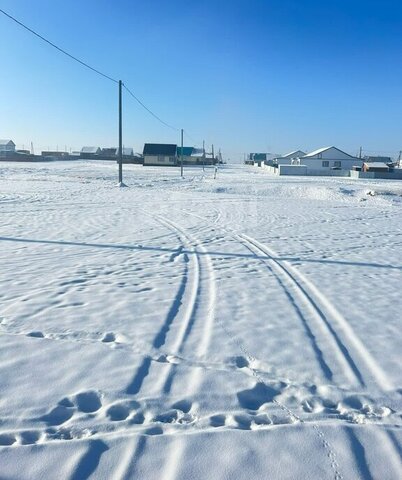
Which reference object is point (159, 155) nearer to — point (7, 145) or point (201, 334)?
point (7, 145)

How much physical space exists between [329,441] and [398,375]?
53.0 inches

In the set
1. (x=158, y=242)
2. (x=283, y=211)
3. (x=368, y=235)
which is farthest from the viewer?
(x=283, y=211)

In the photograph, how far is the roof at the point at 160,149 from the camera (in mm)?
80312

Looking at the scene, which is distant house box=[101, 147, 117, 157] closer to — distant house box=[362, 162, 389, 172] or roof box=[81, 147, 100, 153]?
roof box=[81, 147, 100, 153]

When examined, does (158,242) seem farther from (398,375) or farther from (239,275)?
(398,375)

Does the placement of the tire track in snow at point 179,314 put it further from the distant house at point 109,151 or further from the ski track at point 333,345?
the distant house at point 109,151

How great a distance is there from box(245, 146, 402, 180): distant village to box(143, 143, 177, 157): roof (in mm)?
20995

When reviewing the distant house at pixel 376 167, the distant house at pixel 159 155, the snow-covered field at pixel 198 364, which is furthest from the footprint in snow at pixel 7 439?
the distant house at pixel 159 155

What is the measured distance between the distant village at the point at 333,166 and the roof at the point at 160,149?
68.9 ft

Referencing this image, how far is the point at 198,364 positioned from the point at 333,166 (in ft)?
274

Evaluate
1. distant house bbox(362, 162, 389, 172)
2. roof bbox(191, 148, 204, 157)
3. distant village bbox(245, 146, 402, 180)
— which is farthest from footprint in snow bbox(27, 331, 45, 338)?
roof bbox(191, 148, 204, 157)

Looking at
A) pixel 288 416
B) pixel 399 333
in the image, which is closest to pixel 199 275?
pixel 399 333

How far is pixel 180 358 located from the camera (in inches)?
148

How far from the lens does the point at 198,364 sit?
3.66m
